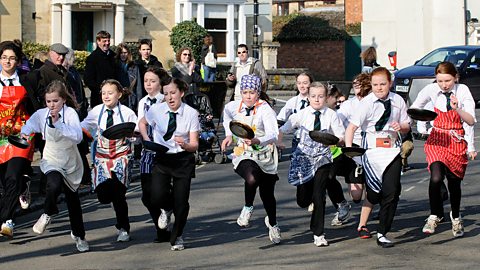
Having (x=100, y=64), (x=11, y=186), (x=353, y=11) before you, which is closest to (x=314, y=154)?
(x=11, y=186)

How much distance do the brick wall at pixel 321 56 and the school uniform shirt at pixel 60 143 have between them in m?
37.4

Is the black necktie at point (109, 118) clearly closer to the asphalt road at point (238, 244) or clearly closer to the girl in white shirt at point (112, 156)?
the girl in white shirt at point (112, 156)

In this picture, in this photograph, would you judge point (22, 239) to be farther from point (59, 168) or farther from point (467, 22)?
point (467, 22)

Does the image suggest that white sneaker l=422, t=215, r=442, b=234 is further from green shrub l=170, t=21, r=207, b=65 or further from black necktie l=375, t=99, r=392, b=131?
green shrub l=170, t=21, r=207, b=65

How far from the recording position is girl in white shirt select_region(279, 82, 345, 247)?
407 inches

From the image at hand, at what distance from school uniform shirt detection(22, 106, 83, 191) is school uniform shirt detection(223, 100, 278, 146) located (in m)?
1.47

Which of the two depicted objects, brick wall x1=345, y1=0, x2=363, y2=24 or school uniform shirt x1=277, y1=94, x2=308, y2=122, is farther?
brick wall x1=345, y1=0, x2=363, y2=24

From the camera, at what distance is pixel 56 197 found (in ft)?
33.2

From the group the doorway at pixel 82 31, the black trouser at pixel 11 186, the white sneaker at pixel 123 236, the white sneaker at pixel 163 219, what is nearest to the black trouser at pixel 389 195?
the white sneaker at pixel 163 219

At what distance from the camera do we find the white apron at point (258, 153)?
10.4 m

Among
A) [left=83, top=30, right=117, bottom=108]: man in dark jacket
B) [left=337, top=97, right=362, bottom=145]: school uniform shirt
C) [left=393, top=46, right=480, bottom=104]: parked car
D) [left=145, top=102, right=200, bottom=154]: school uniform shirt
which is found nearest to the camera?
[left=145, top=102, right=200, bottom=154]: school uniform shirt

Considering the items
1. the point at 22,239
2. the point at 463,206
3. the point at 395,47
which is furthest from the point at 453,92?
the point at 395,47

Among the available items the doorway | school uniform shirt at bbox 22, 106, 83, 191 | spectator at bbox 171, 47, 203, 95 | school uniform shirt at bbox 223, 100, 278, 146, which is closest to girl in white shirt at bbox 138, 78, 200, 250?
school uniform shirt at bbox 223, 100, 278, 146

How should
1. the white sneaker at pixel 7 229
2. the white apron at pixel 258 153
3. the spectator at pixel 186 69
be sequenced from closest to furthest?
the white apron at pixel 258 153 → the white sneaker at pixel 7 229 → the spectator at pixel 186 69
